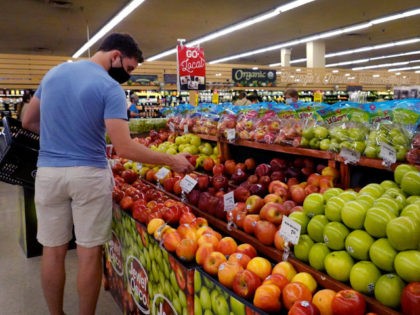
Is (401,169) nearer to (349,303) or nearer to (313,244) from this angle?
(313,244)

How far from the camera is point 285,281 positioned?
5.14 ft

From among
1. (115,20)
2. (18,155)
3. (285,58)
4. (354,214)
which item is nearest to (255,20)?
(115,20)

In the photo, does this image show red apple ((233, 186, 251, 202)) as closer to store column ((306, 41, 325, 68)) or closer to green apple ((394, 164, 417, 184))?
green apple ((394, 164, 417, 184))

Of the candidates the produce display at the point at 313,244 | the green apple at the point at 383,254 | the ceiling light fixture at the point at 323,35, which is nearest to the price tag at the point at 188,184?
the produce display at the point at 313,244

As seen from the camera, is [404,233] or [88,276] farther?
[88,276]

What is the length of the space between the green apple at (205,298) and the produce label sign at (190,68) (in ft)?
15.8

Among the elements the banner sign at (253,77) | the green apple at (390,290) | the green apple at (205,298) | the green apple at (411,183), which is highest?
the banner sign at (253,77)

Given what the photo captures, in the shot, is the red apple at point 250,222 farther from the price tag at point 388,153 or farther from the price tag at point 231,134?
the price tag at point 231,134

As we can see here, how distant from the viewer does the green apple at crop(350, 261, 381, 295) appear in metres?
1.41

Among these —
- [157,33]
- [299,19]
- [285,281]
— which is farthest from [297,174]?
[157,33]

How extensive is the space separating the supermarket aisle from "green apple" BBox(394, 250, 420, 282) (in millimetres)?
2274

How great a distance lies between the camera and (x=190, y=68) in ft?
20.7

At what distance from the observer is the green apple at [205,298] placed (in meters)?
1.67

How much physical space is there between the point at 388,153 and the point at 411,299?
82 centimetres
